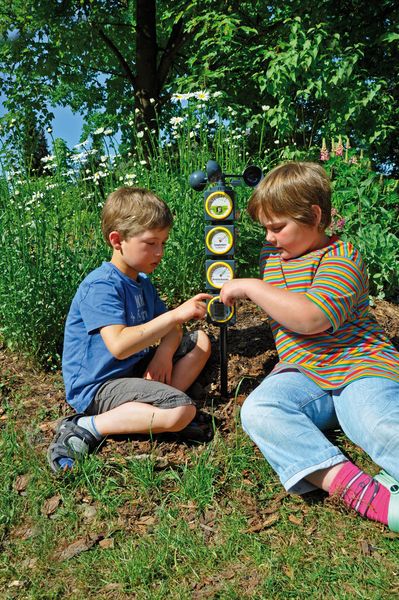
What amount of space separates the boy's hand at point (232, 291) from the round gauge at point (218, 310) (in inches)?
2.7

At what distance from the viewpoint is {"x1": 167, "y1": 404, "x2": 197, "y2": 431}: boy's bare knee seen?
2492mm

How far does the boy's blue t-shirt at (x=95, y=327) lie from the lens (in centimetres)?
259

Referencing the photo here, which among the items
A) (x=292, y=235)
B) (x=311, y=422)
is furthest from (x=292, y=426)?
(x=292, y=235)

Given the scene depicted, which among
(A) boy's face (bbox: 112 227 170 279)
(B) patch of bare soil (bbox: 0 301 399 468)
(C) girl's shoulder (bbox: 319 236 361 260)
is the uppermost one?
(A) boy's face (bbox: 112 227 170 279)

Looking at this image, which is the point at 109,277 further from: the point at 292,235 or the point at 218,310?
the point at 292,235

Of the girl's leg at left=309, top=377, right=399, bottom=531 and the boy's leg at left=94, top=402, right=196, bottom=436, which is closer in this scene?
the girl's leg at left=309, top=377, right=399, bottom=531

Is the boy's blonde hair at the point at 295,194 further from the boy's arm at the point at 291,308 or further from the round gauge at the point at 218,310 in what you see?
the round gauge at the point at 218,310

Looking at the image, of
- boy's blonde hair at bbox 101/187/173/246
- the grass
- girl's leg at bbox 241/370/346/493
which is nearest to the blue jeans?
girl's leg at bbox 241/370/346/493

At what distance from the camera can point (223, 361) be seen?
2.86 meters

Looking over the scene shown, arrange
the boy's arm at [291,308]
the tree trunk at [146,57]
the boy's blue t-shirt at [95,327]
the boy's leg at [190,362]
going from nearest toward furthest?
the boy's arm at [291,308] → the boy's blue t-shirt at [95,327] → the boy's leg at [190,362] → the tree trunk at [146,57]

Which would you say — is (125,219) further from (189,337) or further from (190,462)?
(190,462)

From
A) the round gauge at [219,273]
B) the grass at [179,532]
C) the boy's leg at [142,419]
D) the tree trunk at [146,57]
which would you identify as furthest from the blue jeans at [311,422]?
the tree trunk at [146,57]

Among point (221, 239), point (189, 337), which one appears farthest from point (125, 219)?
point (189, 337)

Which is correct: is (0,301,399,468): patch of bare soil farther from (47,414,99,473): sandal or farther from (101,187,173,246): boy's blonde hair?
(101,187,173,246): boy's blonde hair
